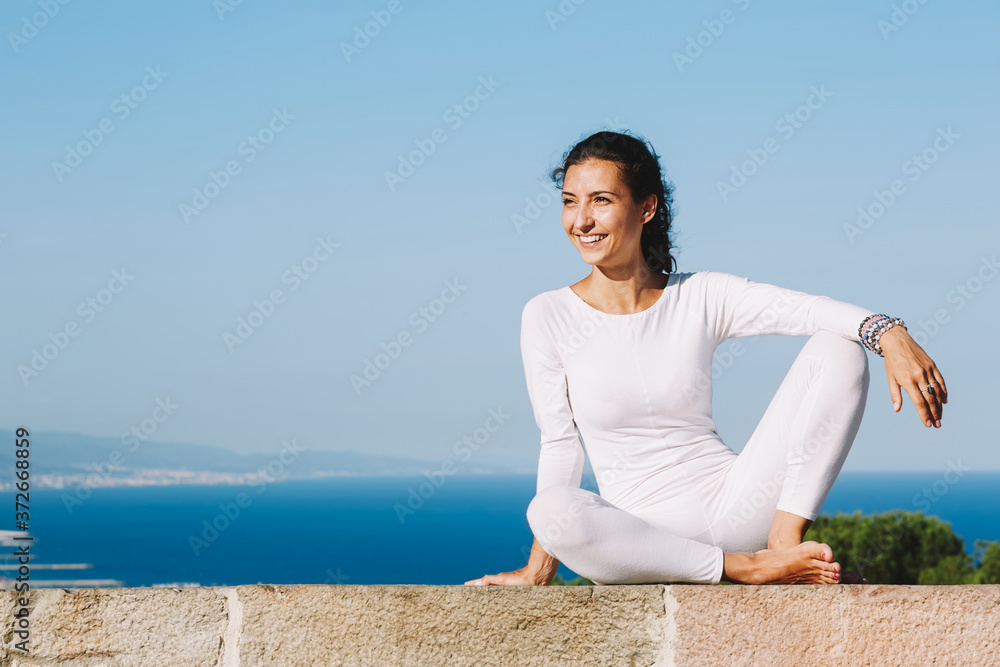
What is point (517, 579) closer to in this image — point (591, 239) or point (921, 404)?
point (591, 239)

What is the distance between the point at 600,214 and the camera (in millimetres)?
2982

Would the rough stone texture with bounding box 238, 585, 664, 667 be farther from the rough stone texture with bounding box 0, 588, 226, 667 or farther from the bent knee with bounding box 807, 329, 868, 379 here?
the bent knee with bounding box 807, 329, 868, 379

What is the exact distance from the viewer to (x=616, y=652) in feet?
7.51

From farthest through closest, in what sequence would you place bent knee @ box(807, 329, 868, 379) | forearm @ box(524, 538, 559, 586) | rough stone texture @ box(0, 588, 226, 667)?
forearm @ box(524, 538, 559, 586)
bent knee @ box(807, 329, 868, 379)
rough stone texture @ box(0, 588, 226, 667)

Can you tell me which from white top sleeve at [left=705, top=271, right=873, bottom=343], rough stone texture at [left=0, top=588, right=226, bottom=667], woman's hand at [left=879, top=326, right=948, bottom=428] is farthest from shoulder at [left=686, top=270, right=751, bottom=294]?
rough stone texture at [left=0, top=588, right=226, bottom=667]

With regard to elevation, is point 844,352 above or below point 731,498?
above

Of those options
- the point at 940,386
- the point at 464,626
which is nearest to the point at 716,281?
the point at 940,386

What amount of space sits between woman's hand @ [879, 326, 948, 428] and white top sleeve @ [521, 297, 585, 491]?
0.97 metres

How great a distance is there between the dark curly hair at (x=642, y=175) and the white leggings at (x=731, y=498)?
691mm

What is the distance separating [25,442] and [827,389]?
2.61 meters

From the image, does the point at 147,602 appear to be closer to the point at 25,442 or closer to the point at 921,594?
the point at 25,442

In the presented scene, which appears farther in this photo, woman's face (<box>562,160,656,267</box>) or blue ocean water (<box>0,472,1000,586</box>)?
blue ocean water (<box>0,472,1000,586</box>)

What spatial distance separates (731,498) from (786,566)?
1.18 ft

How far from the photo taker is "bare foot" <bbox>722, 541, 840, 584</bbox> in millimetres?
2379
